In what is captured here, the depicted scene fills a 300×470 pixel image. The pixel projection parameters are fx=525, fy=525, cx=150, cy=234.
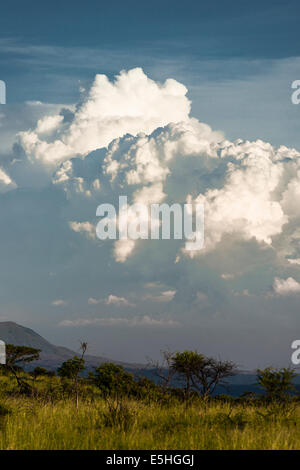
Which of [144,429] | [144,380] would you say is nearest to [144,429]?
[144,429]

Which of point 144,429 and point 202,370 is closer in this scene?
point 144,429

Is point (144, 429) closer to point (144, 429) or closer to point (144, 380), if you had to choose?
point (144, 429)

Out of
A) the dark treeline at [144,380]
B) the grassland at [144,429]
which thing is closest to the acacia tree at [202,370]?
the dark treeline at [144,380]

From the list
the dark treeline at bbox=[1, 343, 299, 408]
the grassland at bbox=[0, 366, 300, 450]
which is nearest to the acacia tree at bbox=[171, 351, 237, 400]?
the dark treeline at bbox=[1, 343, 299, 408]

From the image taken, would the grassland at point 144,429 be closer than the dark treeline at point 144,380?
Yes

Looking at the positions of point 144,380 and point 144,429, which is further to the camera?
point 144,380

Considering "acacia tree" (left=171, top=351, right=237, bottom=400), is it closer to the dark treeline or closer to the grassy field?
the dark treeline

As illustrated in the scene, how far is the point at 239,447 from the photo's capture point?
12625mm

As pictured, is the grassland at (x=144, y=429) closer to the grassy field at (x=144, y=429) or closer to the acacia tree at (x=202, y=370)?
the grassy field at (x=144, y=429)

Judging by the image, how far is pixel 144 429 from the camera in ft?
50.3

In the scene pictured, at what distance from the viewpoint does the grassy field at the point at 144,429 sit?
13.2 m
